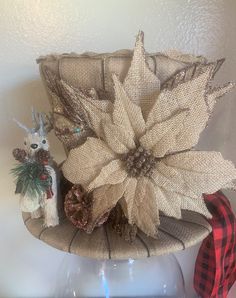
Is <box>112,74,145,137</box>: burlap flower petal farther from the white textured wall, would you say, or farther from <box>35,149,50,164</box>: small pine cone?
the white textured wall

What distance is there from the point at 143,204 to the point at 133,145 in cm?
7

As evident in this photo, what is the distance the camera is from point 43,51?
0.60 metres

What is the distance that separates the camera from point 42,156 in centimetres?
45

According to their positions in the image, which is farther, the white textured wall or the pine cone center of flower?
the white textured wall

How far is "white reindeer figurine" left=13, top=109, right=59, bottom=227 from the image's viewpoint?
45 centimetres

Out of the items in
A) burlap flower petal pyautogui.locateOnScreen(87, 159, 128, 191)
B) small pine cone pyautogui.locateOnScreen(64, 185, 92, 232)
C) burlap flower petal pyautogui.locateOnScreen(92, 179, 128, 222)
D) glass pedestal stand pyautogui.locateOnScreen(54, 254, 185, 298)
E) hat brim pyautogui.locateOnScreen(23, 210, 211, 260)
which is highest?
burlap flower petal pyautogui.locateOnScreen(87, 159, 128, 191)

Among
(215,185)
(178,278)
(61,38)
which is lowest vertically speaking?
(178,278)

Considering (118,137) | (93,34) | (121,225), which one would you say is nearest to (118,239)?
(121,225)

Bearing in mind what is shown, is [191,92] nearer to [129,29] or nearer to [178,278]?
[129,29]

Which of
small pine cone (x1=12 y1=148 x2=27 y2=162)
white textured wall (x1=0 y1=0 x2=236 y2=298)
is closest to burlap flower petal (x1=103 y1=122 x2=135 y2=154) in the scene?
small pine cone (x1=12 y1=148 x2=27 y2=162)

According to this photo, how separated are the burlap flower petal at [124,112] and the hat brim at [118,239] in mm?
127

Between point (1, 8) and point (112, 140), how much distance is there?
0.31 meters

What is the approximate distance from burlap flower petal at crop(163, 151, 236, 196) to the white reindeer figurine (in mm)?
139

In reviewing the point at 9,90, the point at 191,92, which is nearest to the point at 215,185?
the point at 191,92
